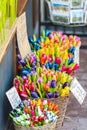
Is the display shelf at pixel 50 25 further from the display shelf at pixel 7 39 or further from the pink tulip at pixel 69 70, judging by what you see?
the display shelf at pixel 7 39

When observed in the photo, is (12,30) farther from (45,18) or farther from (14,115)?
(45,18)

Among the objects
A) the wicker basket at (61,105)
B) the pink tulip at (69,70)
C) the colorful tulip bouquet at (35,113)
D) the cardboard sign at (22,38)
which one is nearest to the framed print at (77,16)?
the cardboard sign at (22,38)

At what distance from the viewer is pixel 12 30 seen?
91.4 inches

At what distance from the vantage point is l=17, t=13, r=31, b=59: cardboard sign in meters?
2.56

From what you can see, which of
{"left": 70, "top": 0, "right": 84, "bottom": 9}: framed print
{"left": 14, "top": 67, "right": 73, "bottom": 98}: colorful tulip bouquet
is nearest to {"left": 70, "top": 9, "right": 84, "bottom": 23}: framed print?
{"left": 70, "top": 0, "right": 84, "bottom": 9}: framed print

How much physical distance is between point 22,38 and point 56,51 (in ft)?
0.75

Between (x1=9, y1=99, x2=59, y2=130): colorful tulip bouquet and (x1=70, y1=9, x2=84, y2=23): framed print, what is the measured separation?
5.51 feet

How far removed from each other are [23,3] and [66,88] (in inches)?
24.3

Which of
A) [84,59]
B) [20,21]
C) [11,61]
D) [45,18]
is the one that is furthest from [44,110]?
[45,18]

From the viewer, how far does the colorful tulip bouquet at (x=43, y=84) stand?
2344mm

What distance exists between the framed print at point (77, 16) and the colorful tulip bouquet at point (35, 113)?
5.51 ft

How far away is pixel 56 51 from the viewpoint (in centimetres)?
275

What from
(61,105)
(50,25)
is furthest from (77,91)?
(50,25)

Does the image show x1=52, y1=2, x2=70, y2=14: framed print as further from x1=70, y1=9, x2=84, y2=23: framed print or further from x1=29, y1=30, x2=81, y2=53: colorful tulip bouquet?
x1=29, y1=30, x2=81, y2=53: colorful tulip bouquet
